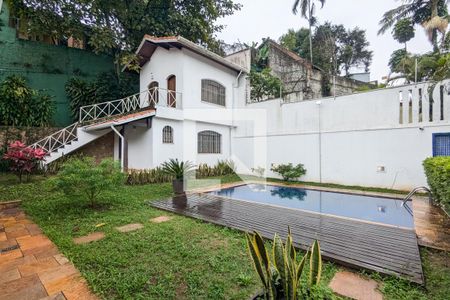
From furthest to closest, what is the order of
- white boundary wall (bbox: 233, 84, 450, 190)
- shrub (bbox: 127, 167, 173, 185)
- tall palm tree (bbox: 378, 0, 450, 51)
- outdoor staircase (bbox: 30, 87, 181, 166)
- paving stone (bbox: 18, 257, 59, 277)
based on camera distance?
tall palm tree (bbox: 378, 0, 450, 51) → outdoor staircase (bbox: 30, 87, 181, 166) → shrub (bbox: 127, 167, 173, 185) → white boundary wall (bbox: 233, 84, 450, 190) → paving stone (bbox: 18, 257, 59, 277)

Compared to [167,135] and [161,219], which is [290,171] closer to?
[167,135]

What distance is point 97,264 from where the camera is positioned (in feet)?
10.7

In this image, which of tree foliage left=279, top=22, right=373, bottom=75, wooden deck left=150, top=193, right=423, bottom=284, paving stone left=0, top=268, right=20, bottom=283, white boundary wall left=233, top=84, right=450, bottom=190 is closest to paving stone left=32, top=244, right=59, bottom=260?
paving stone left=0, top=268, right=20, bottom=283

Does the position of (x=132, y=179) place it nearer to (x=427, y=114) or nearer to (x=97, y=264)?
(x=97, y=264)

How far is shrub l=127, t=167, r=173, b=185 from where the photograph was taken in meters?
9.63

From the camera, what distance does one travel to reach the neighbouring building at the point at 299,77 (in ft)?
64.2

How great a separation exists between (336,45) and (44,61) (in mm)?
27626

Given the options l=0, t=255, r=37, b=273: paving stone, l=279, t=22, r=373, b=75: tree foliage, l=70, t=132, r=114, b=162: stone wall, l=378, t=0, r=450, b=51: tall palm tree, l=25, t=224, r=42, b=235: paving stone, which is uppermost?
l=279, t=22, r=373, b=75: tree foliage

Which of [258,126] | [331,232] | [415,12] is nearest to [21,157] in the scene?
[331,232]

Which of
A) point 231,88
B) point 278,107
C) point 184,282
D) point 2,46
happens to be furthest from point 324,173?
point 2,46

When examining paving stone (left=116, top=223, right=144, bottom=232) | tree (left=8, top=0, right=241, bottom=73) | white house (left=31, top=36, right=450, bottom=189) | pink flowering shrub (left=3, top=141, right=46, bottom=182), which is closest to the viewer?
paving stone (left=116, top=223, right=144, bottom=232)

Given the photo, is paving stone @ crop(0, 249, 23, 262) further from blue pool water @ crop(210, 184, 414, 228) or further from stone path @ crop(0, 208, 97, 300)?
blue pool water @ crop(210, 184, 414, 228)

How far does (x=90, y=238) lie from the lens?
4277 mm

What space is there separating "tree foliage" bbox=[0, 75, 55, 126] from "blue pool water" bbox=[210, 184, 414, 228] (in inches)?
397
